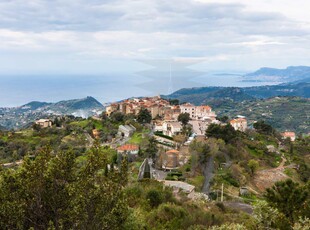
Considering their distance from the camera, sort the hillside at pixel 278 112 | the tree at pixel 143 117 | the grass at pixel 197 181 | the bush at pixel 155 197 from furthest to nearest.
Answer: the hillside at pixel 278 112
the tree at pixel 143 117
the grass at pixel 197 181
the bush at pixel 155 197

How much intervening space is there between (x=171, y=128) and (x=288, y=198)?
81.1 ft

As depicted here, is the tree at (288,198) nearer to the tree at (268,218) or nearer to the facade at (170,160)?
the tree at (268,218)

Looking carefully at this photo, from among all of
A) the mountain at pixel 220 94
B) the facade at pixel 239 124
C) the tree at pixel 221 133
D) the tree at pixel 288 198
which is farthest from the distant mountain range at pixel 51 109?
the tree at pixel 288 198

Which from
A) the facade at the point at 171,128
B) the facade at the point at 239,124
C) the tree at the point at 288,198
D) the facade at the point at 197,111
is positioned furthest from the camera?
the facade at the point at 197,111

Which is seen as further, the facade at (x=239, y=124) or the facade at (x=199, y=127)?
the facade at (x=239, y=124)

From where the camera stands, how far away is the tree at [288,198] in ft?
40.0

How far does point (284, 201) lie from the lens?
12.6 metres

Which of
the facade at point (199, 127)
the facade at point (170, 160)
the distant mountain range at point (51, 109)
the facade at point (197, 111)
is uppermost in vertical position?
the facade at point (197, 111)

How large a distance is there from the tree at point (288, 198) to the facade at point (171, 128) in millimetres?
23800

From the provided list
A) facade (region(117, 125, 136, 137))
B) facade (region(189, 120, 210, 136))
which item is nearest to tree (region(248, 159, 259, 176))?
facade (region(189, 120, 210, 136))

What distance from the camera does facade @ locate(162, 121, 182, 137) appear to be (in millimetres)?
36750

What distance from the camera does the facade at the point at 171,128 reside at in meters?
36.8

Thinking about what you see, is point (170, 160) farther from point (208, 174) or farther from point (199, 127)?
point (199, 127)

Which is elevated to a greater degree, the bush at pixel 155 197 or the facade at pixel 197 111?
the facade at pixel 197 111
